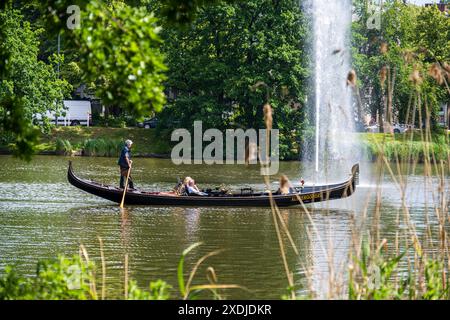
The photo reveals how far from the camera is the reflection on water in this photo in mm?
16781

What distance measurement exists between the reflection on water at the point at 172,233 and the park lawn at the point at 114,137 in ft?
57.3

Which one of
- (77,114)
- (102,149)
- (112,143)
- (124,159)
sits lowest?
(102,149)

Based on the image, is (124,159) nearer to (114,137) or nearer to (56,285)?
(56,285)

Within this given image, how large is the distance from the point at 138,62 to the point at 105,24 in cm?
51

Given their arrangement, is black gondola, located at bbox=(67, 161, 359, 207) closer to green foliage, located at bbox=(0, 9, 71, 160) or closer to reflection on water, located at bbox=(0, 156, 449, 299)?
reflection on water, located at bbox=(0, 156, 449, 299)

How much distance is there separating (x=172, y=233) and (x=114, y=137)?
3374cm

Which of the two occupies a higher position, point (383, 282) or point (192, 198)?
point (383, 282)

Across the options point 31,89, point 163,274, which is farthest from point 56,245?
point 31,89

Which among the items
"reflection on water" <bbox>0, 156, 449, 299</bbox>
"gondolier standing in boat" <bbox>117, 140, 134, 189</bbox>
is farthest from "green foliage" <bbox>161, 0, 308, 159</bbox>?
"gondolier standing in boat" <bbox>117, 140, 134, 189</bbox>

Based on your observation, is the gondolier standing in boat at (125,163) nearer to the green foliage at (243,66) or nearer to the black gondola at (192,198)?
the black gondola at (192,198)

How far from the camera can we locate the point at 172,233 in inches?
889

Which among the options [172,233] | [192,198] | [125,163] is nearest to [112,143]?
[125,163]

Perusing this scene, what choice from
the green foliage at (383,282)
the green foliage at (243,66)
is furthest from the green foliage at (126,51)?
the green foliage at (243,66)

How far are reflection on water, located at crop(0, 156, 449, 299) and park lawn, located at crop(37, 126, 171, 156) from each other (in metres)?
17.5
